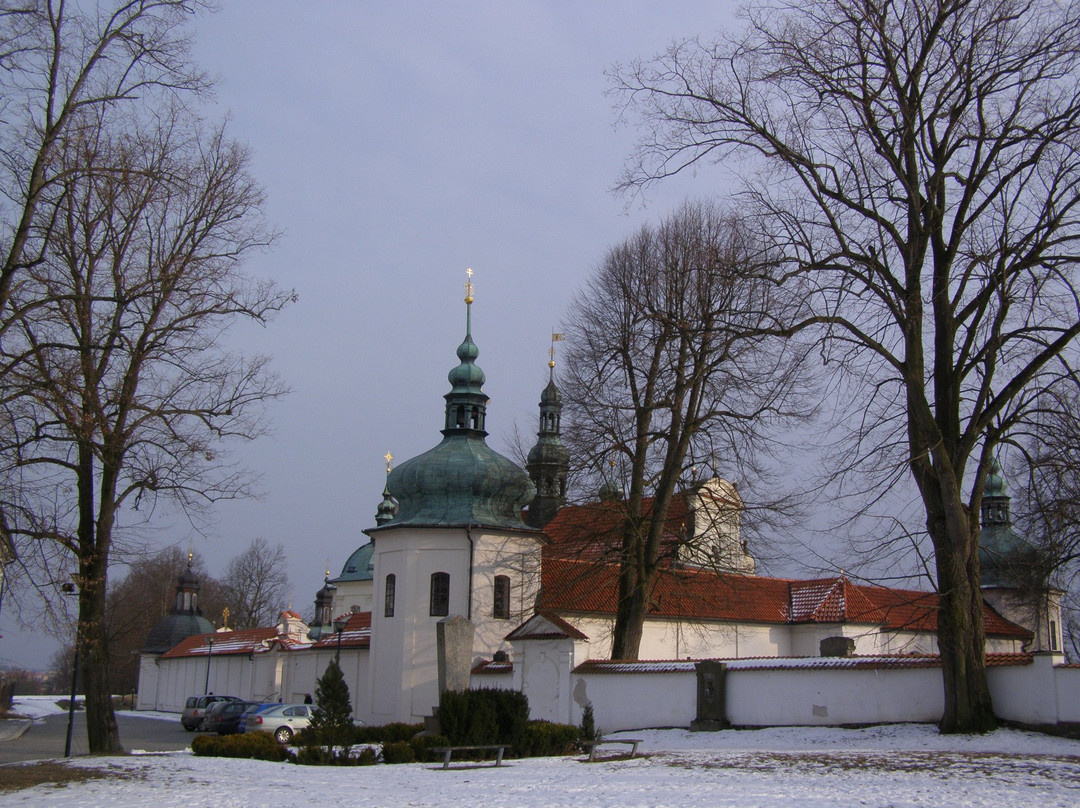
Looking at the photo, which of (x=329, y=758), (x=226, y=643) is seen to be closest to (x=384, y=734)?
(x=329, y=758)

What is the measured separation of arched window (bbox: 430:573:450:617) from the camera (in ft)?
103

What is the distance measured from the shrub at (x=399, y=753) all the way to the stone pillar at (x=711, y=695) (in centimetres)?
709

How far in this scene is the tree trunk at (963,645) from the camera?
17141 millimetres

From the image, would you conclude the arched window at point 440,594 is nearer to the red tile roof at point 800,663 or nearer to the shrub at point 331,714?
the red tile roof at point 800,663

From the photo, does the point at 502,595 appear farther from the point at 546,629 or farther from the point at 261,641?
the point at 261,641

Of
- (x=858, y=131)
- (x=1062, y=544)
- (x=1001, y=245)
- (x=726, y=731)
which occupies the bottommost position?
(x=726, y=731)

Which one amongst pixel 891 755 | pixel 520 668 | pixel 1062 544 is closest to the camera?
pixel 891 755

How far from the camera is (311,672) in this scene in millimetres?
40000

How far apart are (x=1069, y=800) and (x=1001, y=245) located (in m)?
9.09

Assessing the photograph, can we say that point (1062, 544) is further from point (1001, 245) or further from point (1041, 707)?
point (1001, 245)

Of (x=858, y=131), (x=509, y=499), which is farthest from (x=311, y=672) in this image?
(x=858, y=131)

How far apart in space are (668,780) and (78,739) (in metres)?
23.8

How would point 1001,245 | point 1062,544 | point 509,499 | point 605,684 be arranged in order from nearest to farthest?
1. point 1001,245
2. point 1062,544
3. point 605,684
4. point 509,499

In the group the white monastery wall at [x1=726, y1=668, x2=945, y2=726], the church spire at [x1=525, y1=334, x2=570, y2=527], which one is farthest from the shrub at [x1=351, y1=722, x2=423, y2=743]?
the church spire at [x1=525, y1=334, x2=570, y2=527]
